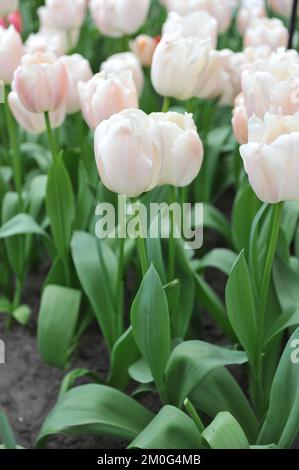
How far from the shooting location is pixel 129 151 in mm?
964

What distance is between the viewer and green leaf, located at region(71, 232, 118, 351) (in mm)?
1345

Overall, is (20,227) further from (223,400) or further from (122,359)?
(223,400)

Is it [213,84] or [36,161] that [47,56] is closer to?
[213,84]

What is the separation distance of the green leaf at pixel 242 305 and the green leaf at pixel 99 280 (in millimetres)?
270

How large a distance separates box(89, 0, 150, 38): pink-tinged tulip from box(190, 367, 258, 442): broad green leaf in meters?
0.81

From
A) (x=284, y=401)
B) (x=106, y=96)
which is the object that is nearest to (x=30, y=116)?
(x=106, y=96)

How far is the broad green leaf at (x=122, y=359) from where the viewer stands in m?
1.22

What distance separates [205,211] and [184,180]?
0.50 meters

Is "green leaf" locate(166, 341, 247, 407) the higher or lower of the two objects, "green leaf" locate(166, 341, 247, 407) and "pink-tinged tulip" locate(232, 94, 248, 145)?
the lower

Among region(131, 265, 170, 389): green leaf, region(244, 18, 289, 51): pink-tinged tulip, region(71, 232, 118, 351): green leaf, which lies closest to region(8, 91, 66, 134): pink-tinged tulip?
region(71, 232, 118, 351): green leaf

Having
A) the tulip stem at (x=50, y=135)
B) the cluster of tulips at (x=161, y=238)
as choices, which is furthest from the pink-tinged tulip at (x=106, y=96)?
the tulip stem at (x=50, y=135)

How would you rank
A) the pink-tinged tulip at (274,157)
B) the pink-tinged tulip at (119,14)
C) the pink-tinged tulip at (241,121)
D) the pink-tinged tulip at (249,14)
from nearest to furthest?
the pink-tinged tulip at (274,157)
the pink-tinged tulip at (241,121)
the pink-tinged tulip at (119,14)
the pink-tinged tulip at (249,14)

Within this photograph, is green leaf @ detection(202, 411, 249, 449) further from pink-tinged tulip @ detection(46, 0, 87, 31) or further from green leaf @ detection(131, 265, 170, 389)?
pink-tinged tulip @ detection(46, 0, 87, 31)

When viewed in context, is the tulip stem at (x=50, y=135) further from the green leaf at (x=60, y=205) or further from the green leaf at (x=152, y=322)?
the green leaf at (x=152, y=322)
